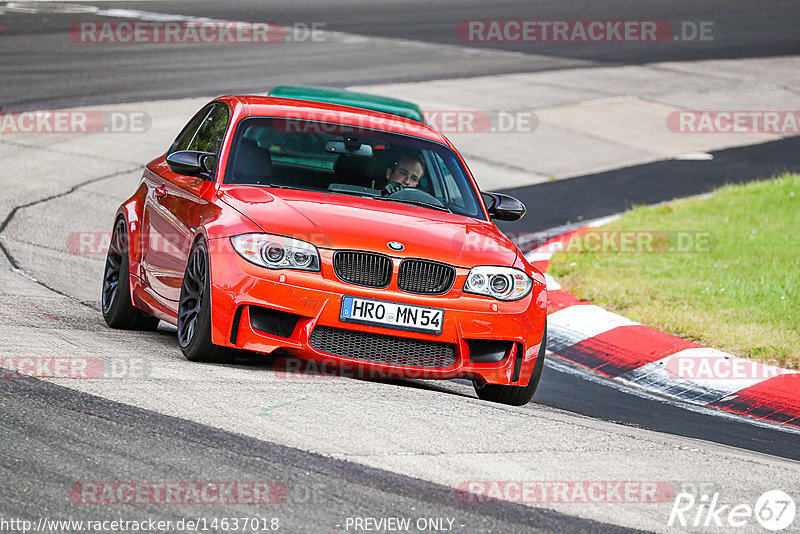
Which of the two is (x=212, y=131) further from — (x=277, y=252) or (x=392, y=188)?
(x=277, y=252)

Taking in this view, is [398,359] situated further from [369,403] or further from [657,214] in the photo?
[657,214]

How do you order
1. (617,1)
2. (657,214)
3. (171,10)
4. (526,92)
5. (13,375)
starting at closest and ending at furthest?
(13,375) < (657,214) < (526,92) < (171,10) < (617,1)

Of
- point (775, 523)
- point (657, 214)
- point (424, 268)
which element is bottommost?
point (657, 214)

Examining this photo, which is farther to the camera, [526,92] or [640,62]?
[640,62]

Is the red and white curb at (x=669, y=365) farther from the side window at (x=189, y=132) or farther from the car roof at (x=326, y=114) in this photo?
the side window at (x=189, y=132)

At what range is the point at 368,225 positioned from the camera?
6.77m

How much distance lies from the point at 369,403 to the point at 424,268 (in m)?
0.97

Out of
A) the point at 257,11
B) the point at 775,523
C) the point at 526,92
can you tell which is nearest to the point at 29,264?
the point at 775,523

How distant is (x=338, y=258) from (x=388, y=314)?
0.40 m

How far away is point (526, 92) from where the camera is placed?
2250 centimetres

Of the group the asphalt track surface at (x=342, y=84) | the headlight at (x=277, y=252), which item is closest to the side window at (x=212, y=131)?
the headlight at (x=277, y=252)

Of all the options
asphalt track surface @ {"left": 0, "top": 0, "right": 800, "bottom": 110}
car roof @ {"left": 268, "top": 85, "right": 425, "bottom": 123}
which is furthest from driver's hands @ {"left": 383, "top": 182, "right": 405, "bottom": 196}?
asphalt track surface @ {"left": 0, "top": 0, "right": 800, "bottom": 110}

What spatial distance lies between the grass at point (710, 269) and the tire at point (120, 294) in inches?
154

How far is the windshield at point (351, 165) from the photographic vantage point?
7.51 m
